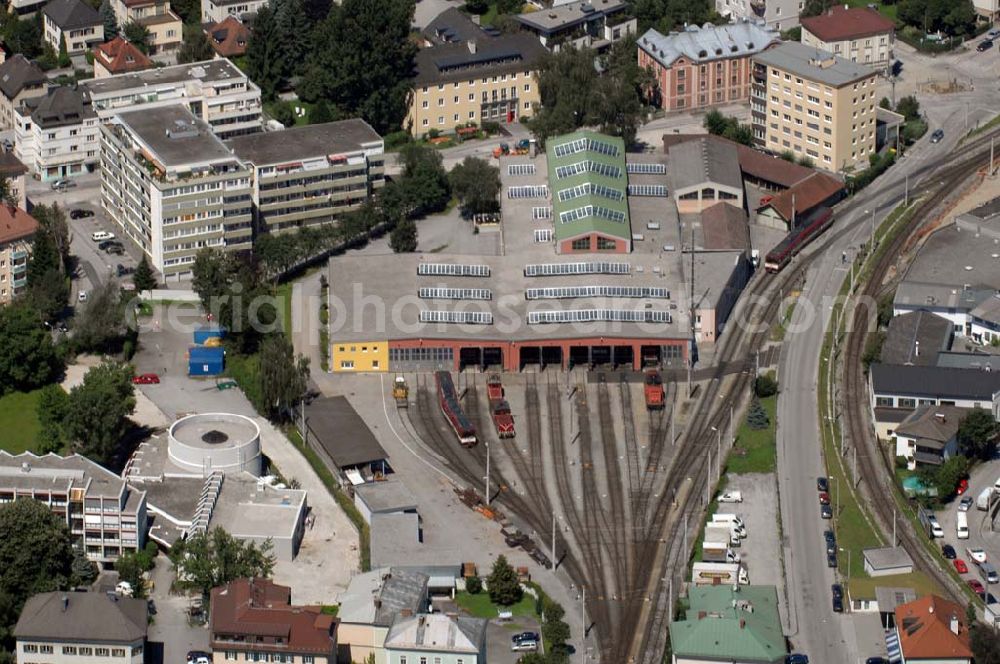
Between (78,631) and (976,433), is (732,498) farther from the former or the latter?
(78,631)

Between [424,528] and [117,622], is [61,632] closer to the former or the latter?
[117,622]

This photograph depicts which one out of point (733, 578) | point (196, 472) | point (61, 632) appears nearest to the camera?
point (61, 632)

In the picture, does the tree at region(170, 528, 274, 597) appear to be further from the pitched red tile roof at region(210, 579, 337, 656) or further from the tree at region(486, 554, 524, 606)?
the tree at region(486, 554, 524, 606)

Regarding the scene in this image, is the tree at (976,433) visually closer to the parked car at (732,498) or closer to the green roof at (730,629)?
the parked car at (732,498)

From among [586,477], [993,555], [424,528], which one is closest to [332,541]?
[424,528]

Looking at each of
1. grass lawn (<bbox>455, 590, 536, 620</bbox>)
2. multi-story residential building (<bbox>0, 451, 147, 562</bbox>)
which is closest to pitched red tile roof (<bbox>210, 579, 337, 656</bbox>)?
grass lawn (<bbox>455, 590, 536, 620</bbox>)

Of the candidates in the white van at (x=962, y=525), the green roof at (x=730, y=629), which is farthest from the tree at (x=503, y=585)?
the white van at (x=962, y=525)
